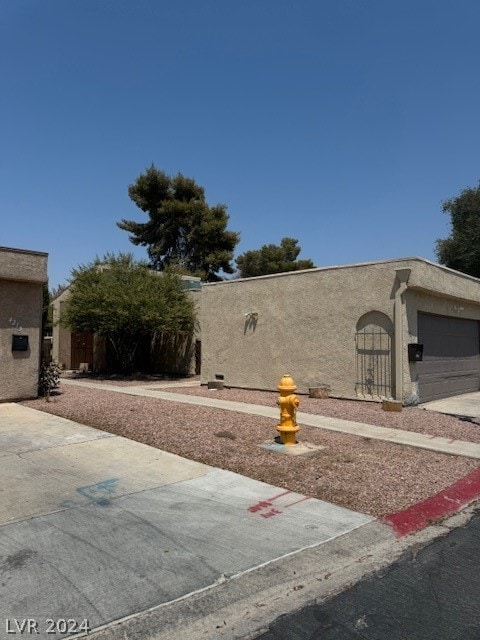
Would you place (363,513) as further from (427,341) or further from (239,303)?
(239,303)

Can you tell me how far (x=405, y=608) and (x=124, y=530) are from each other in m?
2.48

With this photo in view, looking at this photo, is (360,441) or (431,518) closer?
(431,518)

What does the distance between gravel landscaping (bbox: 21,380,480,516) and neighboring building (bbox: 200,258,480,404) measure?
50.0 inches

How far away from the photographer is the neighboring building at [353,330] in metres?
12.8

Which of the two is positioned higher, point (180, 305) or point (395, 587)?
point (180, 305)

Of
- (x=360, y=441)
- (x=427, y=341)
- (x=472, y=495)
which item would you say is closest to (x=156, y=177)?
(x=427, y=341)

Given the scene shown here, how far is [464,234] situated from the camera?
31266 mm

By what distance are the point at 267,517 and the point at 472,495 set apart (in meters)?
2.73

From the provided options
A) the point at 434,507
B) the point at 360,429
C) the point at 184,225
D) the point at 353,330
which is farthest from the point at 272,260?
the point at 434,507

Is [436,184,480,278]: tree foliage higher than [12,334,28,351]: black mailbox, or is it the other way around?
[436,184,480,278]: tree foliage

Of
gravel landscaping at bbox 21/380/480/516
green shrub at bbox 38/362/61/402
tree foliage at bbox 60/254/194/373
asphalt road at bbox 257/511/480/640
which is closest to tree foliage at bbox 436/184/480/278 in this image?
tree foliage at bbox 60/254/194/373

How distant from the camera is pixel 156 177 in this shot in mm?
38656

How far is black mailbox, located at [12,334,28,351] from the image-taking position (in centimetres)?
1156
